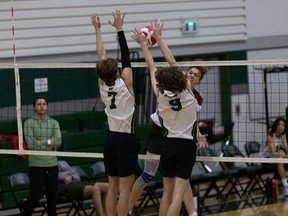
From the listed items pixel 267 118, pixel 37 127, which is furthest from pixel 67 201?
pixel 267 118

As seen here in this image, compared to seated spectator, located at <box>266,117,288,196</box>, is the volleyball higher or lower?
higher

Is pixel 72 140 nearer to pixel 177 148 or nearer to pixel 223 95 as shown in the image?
pixel 223 95

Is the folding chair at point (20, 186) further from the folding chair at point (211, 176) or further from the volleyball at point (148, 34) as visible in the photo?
the volleyball at point (148, 34)

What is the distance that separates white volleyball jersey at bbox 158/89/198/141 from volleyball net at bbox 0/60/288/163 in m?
3.01

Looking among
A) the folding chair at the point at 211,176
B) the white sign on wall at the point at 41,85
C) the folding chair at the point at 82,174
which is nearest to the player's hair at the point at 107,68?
the folding chair at the point at 82,174

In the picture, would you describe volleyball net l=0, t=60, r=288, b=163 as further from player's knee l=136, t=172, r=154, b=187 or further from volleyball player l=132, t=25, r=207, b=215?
volleyball player l=132, t=25, r=207, b=215

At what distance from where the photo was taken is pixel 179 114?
9180mm

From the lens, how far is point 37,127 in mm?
11773

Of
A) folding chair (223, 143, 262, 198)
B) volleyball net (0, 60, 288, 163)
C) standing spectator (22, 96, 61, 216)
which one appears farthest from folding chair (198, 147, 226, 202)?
standing spectator (22, 96, 61, 216)

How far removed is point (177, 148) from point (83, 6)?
21.0ft

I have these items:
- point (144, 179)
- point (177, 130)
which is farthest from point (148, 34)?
point (144, 179)

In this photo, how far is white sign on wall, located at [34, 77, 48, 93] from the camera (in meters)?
14.3

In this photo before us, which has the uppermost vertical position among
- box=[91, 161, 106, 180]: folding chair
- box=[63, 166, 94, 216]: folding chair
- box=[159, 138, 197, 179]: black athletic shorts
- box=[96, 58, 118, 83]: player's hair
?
box=[96, 58, 118, 83]: player's hair

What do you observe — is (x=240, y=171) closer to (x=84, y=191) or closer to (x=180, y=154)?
(x=84, y=191)
